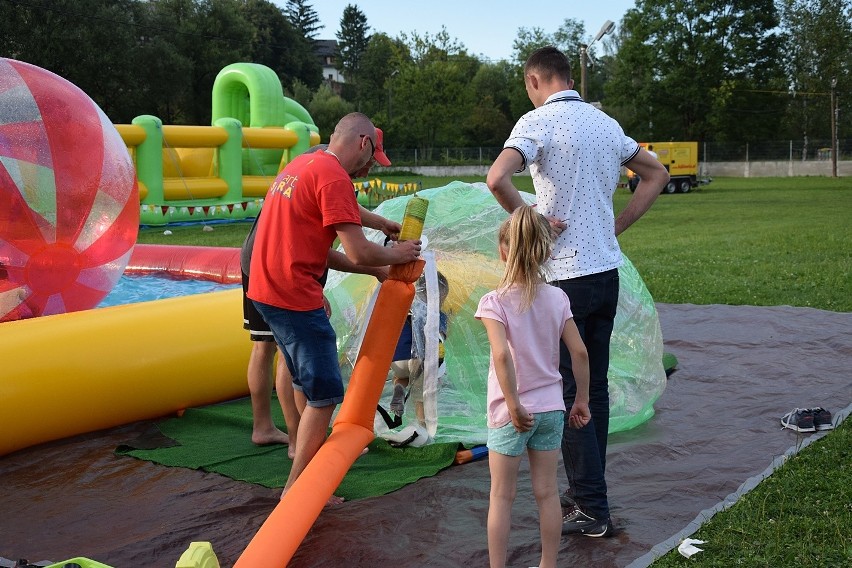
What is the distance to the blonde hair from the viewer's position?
122 inches

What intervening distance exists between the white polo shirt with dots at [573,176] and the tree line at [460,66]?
137 ft

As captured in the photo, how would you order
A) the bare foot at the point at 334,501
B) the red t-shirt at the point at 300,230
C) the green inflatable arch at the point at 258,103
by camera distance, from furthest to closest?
the green inflatable arch at the point at 258,103
the bare foot at the point at 334,501
the red t-shirt at the point at 300,230

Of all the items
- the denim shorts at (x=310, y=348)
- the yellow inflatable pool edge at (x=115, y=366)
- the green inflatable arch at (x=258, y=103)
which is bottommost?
the yellow inflatable pool edge at (x=115, y=366)

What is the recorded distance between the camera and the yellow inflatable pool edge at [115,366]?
4.77m

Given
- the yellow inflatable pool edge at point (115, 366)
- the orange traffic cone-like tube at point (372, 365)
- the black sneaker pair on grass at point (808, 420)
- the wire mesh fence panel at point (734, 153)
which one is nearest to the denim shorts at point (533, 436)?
the orange traffic cone-like tube at point (372, 365)

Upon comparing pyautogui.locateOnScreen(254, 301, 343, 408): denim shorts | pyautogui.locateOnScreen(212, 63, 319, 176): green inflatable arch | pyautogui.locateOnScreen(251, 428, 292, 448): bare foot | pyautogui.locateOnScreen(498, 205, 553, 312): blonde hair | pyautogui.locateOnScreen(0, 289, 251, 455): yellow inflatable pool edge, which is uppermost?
pyautogui.locateOnScreen(212, 63, 319, 176): green inflatable arch

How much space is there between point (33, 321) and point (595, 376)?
328 cm

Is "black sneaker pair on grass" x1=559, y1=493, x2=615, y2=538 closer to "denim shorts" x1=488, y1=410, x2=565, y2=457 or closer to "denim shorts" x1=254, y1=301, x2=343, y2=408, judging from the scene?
"denim shorts" x1=488, y1=410, x2=565, y2=457

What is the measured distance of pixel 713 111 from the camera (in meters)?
54.0

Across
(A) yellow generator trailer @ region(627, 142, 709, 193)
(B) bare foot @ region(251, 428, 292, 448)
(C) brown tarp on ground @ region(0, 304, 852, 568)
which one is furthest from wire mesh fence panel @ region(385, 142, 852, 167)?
(B) bare foot @ region(251, 428, 292, 448)

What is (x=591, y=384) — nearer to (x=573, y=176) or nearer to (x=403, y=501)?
(x=573, y=176)

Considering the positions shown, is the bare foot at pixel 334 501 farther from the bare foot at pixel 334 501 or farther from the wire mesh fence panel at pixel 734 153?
the wire mesh fence panel at pixel 734 153

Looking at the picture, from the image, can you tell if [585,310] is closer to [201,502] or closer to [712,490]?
[712,490]

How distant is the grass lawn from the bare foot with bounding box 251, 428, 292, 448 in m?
2.20
